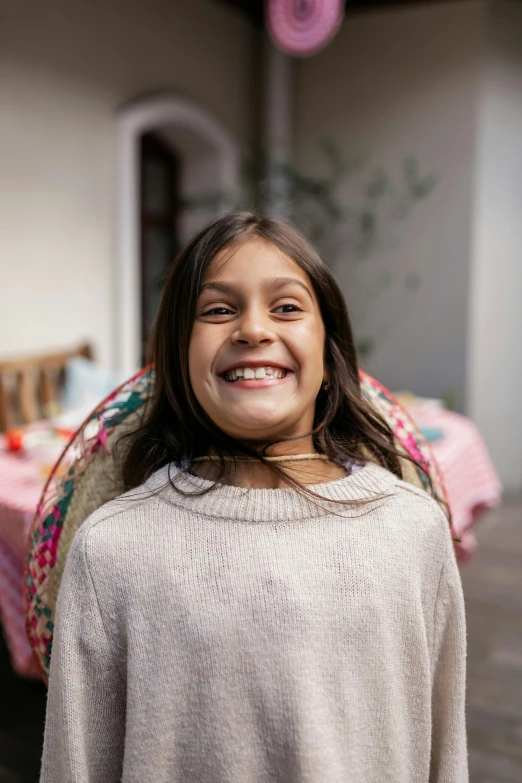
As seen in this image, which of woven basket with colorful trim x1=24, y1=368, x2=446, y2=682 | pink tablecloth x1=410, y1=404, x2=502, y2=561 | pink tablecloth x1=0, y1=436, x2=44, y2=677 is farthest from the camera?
pink tablecloth x1=410, y1=404, x2=502, y2=561

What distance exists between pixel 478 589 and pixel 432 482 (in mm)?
2305

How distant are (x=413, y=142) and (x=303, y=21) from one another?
1777 millimetres

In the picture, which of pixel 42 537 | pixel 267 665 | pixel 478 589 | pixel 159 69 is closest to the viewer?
pixel 267 665

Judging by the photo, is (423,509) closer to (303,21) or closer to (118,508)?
(118,508)

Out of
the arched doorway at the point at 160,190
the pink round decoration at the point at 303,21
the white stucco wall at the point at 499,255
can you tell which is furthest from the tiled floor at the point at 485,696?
the pink round decoration at the point at 303,21

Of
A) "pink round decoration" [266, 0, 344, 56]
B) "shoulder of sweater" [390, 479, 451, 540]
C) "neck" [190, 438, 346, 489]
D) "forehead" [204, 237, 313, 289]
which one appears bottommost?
"shoulder of sweater" [390, 479, 451, 540]

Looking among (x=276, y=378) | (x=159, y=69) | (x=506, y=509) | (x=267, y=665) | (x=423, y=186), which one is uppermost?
(x=159, y=69)

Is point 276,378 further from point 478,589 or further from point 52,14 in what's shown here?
point 52,14

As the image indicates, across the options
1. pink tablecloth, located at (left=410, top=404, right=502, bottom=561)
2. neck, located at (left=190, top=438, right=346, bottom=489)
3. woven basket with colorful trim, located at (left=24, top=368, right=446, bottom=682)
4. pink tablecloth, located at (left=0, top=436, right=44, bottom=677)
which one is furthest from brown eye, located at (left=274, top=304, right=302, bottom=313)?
pink tablecloth, located at (left=410, top=404, right=502, bottom=561)

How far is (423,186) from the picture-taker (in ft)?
15.0

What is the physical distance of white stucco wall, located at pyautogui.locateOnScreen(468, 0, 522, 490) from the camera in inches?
172

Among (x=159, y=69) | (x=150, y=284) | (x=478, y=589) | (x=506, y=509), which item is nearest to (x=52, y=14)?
(x=159, y=69)

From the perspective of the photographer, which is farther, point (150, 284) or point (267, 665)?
point (150, 284)

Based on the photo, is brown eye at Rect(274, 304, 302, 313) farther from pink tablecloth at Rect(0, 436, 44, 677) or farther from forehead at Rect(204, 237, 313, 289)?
Answer: pink tablecloth at Rect(0, 436, 44, 677)
